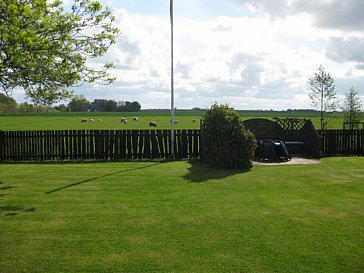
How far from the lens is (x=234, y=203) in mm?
8773

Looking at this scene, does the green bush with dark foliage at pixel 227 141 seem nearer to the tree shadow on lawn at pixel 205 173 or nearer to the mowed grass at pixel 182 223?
the tree shadow on lawn at pixel 205 173

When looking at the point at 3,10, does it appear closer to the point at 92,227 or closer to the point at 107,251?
the point at 92,227

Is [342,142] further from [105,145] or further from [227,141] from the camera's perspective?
[105,145]

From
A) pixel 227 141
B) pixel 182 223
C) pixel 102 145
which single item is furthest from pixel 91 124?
pixel 182 223

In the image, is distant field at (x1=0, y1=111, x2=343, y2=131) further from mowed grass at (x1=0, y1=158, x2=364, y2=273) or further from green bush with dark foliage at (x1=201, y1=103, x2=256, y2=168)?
mowed grass at (x1=0, y1=158, x2=364, y2=273)

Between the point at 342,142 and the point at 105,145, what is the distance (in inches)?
436

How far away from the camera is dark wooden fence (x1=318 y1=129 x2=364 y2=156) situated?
1848 cm

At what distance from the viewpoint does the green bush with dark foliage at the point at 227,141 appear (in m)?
14.2

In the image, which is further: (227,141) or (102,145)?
(102,145)

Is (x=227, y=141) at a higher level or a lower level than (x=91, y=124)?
lower

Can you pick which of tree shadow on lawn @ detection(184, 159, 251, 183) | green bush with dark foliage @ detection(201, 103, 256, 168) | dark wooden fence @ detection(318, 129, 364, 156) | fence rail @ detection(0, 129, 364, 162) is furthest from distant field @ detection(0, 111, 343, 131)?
tree shadow on lawn @ detection(184, 159, 251, 183)

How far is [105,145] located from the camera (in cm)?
1766

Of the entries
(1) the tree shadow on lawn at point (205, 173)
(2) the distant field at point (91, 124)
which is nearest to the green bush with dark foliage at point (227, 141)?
(1) the tree shadow on lawn at point (205, 173)

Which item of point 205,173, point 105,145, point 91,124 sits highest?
point 91,124
